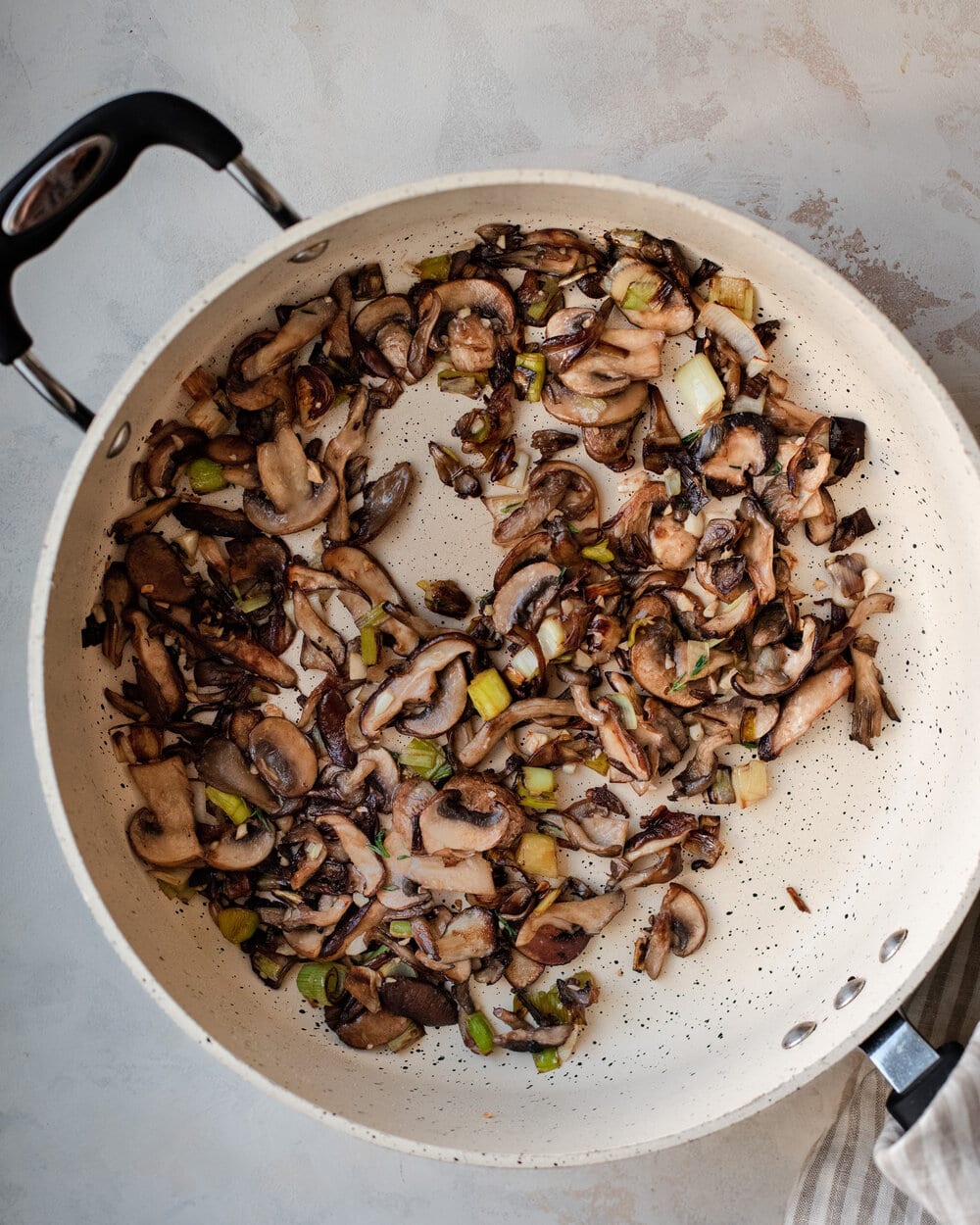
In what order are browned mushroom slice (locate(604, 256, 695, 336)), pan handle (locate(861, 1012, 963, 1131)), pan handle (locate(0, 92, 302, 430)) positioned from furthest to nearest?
browned mushroom slice (locate(604, 256, 695, 336)) → pan handle (locate(861, 1012, 963, 1131)) → pan handle (locate(0, 92, 302, 430))

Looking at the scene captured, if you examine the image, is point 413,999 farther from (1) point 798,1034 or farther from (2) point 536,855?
(1) point 798,1034

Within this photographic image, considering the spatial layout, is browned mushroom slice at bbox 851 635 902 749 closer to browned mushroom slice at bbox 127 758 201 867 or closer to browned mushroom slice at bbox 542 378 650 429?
browned mushroom slice at bbox 542 378 650 429

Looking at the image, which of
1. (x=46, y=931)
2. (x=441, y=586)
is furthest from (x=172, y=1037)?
(x=441, y=586)

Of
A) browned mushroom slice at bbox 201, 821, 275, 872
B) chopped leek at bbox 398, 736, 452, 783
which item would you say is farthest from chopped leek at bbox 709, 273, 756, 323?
browned mushroom slice at bbox 201, 821, 275, 872

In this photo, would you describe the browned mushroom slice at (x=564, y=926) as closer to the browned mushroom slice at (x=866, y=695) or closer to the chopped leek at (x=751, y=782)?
the chopped leek at (x=751, y=782)

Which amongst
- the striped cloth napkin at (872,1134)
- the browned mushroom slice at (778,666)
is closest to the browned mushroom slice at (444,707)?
the browned mushroom slice at (778,666)

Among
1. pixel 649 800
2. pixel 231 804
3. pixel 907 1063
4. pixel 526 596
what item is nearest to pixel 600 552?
pixel 526 596
